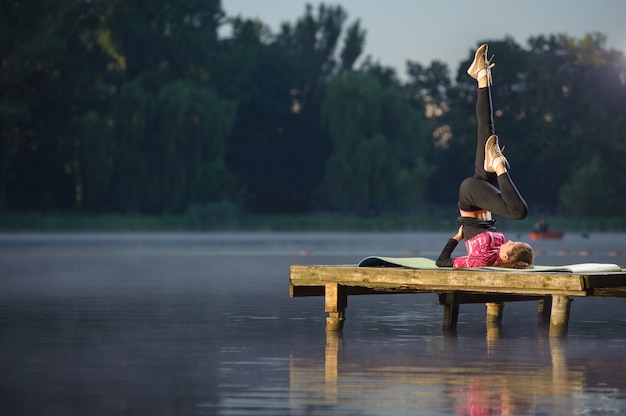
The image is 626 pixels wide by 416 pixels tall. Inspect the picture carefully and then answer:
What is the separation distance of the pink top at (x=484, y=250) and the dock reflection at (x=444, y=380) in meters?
1.08

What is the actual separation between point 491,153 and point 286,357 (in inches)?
114

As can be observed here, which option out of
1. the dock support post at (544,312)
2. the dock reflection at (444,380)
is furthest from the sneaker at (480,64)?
the dock reflection at (444,380)

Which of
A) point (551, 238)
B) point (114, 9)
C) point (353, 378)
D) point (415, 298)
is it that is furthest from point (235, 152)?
point (353, 378)

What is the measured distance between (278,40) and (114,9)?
18577mm

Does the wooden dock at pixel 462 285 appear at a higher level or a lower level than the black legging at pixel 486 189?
lower

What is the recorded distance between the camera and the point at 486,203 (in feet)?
40.2

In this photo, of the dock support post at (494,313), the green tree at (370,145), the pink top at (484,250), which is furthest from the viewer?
the green tree at (370,145)

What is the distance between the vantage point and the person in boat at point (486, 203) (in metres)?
12.0

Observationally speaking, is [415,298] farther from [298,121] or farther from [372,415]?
[298,121]

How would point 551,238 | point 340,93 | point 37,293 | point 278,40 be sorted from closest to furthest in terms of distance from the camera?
1. point 37,293
2. point 551,238
3. point 340,93
4. point 278,40

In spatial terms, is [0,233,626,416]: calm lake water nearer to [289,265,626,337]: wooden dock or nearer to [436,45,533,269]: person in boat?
[289,265,626,337]: wooden dock

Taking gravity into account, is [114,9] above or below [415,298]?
above

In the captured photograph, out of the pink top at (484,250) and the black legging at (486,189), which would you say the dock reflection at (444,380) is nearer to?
the pink top at (484,250)

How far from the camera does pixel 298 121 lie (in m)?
83.9
